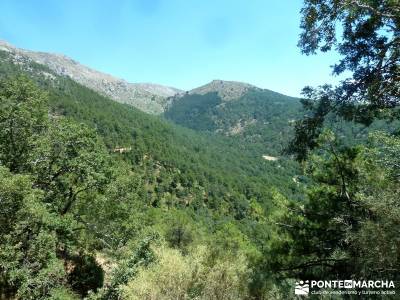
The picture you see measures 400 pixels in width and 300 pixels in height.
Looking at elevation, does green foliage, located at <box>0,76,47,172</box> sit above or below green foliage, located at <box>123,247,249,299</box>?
above

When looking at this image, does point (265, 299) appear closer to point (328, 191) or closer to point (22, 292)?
point (328, 191)

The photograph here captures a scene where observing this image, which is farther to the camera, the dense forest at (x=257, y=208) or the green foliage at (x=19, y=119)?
the green foliage at (x=19, y=119)

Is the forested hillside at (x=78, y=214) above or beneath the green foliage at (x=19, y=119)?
beneath

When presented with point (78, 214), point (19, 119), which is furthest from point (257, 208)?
point (19, 119)

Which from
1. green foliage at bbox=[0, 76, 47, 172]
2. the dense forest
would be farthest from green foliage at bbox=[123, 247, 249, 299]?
green foliage at bbox=[0, 76, 47, 172]

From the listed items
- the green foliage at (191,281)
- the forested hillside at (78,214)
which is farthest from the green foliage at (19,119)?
the green foliage at (191,281)

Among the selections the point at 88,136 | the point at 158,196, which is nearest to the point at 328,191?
the point at 88,136

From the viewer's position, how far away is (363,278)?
11.7m

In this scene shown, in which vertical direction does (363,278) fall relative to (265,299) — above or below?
above

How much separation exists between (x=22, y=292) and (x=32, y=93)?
1185cm

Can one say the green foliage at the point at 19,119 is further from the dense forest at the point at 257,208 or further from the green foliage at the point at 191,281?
the green foliage at the point at 191,281

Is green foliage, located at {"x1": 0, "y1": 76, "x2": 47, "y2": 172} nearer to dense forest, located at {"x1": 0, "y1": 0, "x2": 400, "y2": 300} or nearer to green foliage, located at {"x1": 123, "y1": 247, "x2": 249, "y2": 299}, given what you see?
dense forest, located at {"x1": 0, "y1": 0, "x2": 400, "y2": 300}

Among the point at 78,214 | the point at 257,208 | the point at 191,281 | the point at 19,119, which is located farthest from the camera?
the point at 257,208

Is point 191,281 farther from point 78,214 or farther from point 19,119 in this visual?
point 78,214
